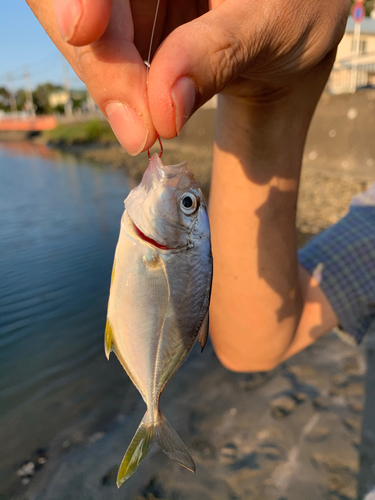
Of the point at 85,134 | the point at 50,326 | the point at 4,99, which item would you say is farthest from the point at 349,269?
the point at 4,99

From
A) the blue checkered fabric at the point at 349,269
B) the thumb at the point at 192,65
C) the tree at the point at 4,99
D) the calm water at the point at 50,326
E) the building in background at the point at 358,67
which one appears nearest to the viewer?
the thumb at the point at 192,65

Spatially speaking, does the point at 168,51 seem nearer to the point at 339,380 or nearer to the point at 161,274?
the point at 161,274

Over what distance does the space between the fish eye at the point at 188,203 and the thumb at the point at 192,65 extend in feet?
1.44

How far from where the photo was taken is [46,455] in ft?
10.00

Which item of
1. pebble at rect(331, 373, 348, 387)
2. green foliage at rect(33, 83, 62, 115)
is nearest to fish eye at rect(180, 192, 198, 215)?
pebble at rect(331, 373, 348, 387)

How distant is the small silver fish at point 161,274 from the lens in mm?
1378

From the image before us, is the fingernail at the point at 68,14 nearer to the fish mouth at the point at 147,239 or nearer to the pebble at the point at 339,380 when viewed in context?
the fish mouth at the point at 147,239

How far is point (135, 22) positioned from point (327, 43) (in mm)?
694

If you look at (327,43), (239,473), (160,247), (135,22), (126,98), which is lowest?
(239,473)

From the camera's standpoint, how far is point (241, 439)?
9.98ft

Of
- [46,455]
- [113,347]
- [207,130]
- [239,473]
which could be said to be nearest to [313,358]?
[239,473]

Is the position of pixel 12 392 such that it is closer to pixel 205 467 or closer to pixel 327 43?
pixel 205 467

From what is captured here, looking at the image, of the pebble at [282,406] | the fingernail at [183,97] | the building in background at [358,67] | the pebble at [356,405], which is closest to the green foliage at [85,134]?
the building in background at [358,67]

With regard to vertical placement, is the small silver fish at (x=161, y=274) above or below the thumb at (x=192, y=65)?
below
